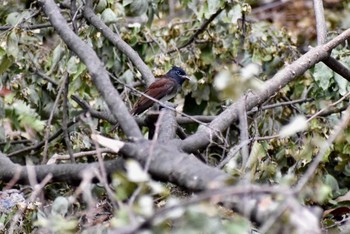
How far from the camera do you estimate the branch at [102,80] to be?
2.85 meters

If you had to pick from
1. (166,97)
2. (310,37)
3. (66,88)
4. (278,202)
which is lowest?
(310,37)

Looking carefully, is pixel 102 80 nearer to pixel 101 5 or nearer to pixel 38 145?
pixel 101 5

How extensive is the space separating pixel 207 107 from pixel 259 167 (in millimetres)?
1981

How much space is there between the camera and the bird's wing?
5.08 metres

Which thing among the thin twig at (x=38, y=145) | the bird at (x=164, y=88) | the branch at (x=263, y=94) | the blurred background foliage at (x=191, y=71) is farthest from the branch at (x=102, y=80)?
the thin twig at (x=38, y=145)

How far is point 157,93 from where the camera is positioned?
17.4ft

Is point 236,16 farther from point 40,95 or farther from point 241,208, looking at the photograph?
point 241,208

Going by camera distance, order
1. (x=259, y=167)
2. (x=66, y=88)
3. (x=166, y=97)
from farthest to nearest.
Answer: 1. (x=166, y=97)
2. (x=66, y=88)
3. (x=259, y=167)

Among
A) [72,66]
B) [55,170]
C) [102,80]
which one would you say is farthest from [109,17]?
[55,170]

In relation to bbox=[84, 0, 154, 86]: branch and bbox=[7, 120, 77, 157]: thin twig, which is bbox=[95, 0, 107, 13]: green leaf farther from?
bbox=[7, 120, 77, 157]: thin twig

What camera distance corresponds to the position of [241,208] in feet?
7.39

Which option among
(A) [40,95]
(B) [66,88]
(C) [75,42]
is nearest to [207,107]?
(A) [40,95]

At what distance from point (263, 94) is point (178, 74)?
1.50 meters

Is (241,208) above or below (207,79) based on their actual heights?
above
